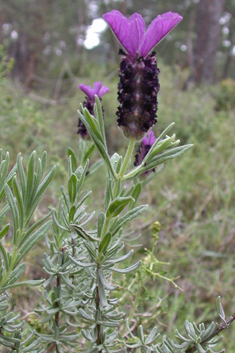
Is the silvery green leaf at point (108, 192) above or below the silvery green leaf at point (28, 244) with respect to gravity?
above

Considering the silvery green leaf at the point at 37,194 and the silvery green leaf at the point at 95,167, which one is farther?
the silvery green leaf at the point at 95,167

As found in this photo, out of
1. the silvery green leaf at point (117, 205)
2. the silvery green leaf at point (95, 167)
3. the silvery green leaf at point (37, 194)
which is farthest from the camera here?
the silvery green leaf at point (95, 167)

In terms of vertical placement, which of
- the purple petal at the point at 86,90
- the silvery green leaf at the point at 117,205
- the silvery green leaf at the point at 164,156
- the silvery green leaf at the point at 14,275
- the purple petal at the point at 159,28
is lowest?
the silvery green leaf at the point at 14,275

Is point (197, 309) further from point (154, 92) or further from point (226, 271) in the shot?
point (154, 92)

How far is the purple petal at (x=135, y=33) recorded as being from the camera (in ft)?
1.92

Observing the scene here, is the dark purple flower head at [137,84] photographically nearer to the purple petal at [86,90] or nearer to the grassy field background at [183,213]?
the purple petal at [86,90]

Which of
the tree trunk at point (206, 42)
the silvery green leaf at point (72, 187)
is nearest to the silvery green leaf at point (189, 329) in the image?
the silvery green leaf at point (72, 187)

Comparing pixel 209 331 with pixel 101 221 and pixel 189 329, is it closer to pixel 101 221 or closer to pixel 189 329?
pixel 189 329

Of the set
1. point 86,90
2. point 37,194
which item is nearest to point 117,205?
point 37,194

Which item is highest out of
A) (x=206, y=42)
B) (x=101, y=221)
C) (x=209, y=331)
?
(x=206, y=42)

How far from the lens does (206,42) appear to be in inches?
245

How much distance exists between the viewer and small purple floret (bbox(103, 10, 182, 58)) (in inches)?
22.6

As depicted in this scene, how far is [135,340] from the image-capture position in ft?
2.46

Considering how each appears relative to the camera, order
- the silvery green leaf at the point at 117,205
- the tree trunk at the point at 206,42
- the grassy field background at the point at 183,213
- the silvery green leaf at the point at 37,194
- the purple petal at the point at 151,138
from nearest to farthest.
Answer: the silvery green leaf at the point at 117,205 < the silvery green leaf at the point at 37,194 < the purple petal at the point at 151,138 < the grassy field background at the point at 183,213 < the tree trunk at the point at 206,42
